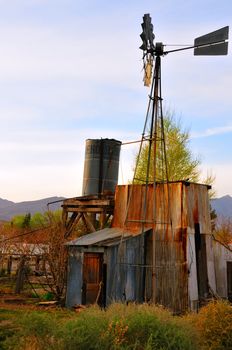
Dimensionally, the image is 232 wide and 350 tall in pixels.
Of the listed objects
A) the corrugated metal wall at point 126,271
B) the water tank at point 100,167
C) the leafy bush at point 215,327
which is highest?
the water tank at point 100,167

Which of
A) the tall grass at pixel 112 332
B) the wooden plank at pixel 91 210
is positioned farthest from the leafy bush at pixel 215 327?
the wooden plank at pixel 91 210

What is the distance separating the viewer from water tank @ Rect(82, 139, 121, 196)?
85.6 ft

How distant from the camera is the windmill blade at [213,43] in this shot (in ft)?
58.0

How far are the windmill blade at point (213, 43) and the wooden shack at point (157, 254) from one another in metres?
5.72

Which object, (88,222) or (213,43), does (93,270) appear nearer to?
(88,222)

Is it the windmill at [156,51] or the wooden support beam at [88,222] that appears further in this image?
the wooden support beam at [88,222]

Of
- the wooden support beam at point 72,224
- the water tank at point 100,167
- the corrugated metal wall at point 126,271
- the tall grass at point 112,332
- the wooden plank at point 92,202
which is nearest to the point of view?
the tall grass at point 112,332

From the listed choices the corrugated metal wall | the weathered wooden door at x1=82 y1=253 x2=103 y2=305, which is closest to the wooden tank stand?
the weathered wooden door at x1=82 y1=253 x2=103 y2=305

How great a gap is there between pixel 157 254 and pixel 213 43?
9188 millimetres

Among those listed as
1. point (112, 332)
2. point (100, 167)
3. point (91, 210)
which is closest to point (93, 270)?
point (91, 210)

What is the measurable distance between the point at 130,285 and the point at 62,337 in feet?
33.6

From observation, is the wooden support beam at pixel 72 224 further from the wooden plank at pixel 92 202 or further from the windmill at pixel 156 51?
the windmill at pixel 156 51

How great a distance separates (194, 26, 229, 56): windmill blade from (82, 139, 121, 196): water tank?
9232 millimetres

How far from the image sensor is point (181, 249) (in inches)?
759
